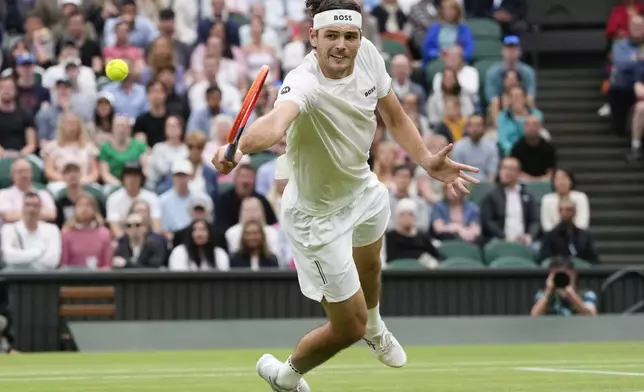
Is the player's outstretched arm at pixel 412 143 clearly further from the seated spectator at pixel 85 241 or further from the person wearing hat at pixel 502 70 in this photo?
the person wearing hat at pixel 502 70

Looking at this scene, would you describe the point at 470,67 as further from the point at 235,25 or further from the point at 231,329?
the point at 231,329

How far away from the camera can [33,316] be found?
48.4ft

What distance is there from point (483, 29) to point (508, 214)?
16.3 ft

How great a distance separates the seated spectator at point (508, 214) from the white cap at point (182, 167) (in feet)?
11.0

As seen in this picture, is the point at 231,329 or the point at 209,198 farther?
the point at 209,198

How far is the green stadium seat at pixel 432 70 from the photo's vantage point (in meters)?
19.6

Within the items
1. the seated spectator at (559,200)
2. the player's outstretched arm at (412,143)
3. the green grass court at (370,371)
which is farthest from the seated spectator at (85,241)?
the player's outstretched arm at (412,143)

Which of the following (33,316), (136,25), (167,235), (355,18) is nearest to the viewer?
(355,18)

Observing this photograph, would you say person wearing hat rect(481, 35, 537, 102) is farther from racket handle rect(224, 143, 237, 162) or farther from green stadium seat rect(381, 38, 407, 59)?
racket handle rect(224, 143, 237, 162)

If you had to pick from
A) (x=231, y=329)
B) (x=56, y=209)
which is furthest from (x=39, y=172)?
(x=231, y=329)

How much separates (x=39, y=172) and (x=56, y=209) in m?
0.86

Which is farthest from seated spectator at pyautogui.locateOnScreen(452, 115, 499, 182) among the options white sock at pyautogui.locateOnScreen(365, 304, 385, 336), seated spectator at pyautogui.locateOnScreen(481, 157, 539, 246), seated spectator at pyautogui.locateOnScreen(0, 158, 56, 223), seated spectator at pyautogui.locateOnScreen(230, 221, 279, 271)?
white sock at pyautogui.locateOnScreen(365, 304, 385, 336)

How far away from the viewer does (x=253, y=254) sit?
15664 mm

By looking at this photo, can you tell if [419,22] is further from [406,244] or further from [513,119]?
[406,244]
